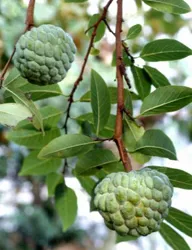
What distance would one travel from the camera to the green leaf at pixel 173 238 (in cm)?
119

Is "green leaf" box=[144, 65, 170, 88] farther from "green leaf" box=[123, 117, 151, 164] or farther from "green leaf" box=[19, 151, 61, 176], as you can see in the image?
"green leaf" box=[19, 151, 61, 176]

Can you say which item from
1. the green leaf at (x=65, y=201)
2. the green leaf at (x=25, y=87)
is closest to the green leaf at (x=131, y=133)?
the green leaf at (x=25, y=87)

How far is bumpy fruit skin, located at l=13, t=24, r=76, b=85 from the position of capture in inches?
39.6

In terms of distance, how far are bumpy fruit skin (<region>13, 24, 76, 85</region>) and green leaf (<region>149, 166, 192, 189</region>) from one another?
0.28m

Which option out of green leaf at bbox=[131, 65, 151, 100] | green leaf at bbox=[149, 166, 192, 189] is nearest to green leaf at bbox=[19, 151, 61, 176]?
green leaf at bbox=[131, 65, 151, 100]

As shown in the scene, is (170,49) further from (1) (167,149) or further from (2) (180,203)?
(2) (180,203)

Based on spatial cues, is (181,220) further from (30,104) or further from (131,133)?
(30,104)

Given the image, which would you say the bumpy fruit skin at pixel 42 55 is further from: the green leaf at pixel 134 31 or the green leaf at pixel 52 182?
the green leaf at pixel 52 182

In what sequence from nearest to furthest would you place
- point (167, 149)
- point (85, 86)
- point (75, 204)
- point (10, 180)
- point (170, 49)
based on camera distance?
point (167, 149)
point (170, 49)
point (75, 204)
point (85, 86)
point (10, 180)

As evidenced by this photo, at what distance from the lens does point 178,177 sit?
40.8 inches

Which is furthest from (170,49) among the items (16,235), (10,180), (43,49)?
(10,180)

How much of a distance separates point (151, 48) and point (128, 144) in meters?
0.32

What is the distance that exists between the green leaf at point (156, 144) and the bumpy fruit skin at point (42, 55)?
0.22 metres

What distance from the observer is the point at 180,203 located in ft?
14.9
